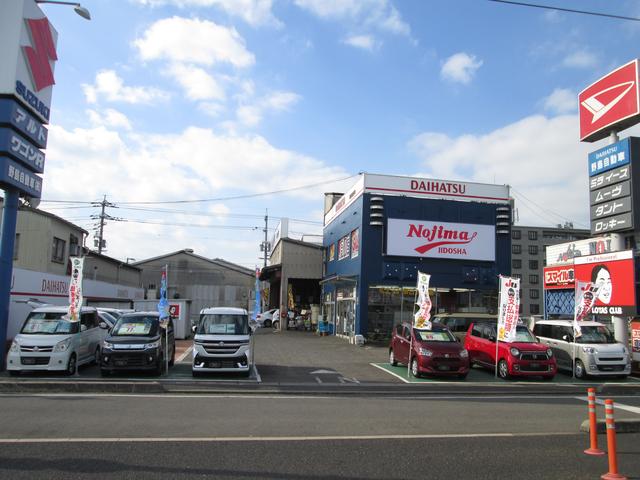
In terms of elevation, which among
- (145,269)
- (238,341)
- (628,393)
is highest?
(145,269)

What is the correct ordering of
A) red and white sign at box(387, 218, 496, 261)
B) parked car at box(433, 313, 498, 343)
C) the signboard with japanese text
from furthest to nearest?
red and white sign at box(387, 218, 496, 261) < parked car at box(433, 313, 498, 343) < the signboard with japanese text

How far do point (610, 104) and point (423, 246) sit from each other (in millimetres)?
11721

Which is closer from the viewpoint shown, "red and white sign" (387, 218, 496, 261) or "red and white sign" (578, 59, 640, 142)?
"red and white sign" (578, 59, 640, 142)

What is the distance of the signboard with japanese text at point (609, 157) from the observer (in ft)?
59.7

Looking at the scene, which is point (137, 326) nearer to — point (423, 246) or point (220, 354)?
point (220, 354)

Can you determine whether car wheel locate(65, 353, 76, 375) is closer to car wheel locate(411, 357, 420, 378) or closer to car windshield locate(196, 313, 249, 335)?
car windshield locate(196, 313, 249, 335)

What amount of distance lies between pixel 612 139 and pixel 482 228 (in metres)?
10.2

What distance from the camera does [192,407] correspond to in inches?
411

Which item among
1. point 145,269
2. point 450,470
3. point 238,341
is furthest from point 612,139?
point 145,269

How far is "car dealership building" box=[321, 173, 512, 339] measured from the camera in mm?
27578

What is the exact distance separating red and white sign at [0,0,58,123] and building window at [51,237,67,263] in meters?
16.2

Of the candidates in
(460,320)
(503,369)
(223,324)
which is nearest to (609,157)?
(460,320)

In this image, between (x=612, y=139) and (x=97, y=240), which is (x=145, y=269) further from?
(x=612, y=139)

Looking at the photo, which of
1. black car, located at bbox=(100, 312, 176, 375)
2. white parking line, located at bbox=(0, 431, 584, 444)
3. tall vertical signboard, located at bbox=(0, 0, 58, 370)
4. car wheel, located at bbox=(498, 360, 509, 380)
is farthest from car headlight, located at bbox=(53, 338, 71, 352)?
car wheel, located at bbox=(498, 360, 509, 380)
